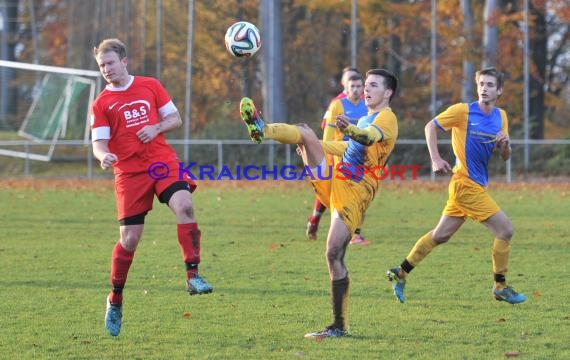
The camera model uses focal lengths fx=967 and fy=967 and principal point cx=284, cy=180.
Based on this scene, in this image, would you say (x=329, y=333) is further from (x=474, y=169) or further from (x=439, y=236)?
(x=474, y=169)

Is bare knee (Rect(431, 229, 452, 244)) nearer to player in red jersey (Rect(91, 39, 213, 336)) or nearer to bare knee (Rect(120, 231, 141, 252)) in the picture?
player in red jersey (Rect(91, 39, 213, 336))

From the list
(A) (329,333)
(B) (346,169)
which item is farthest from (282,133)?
(A) (329,333)

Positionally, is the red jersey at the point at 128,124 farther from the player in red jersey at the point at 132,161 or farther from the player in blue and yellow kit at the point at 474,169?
the player in blue and yellow kit at the point at 474,169

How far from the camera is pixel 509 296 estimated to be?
7.95 metres


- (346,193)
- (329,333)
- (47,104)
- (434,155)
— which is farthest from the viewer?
(47,104)

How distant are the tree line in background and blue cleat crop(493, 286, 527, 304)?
1675cm

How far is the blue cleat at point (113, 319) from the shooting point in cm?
678

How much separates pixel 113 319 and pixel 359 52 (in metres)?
25.3

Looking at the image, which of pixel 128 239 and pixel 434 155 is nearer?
pixel 128 239

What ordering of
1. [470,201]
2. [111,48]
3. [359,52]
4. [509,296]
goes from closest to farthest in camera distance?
1. [111,48]
2. [509,296]
3. [470,201]
4. [359,52]

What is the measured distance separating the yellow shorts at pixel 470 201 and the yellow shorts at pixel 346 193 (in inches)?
66.8

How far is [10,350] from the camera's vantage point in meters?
6.41

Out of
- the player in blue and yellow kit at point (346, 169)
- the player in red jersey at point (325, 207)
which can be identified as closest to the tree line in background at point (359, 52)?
the player in red jersey at point (325, 207)

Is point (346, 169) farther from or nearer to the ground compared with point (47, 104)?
nearer to the ground
